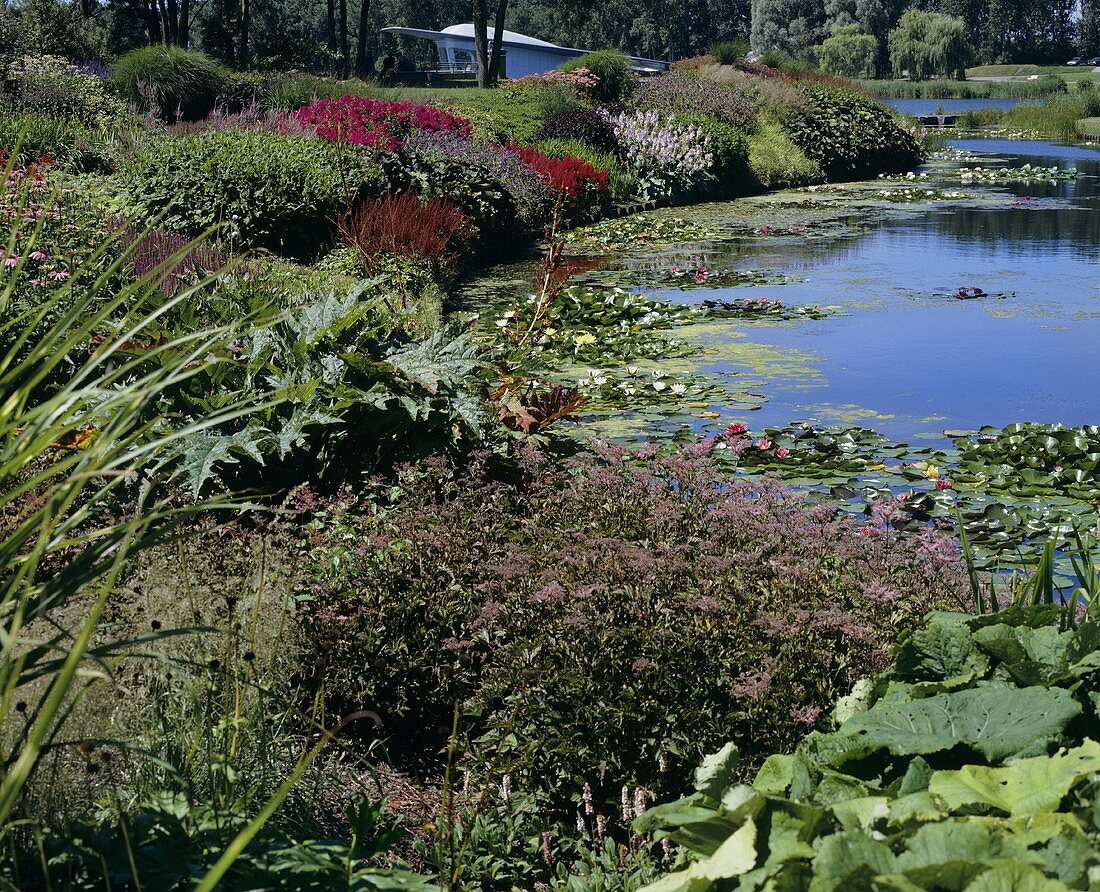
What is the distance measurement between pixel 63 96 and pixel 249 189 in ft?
27.9

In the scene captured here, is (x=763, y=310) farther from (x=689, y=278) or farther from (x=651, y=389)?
(x=651, y=389)

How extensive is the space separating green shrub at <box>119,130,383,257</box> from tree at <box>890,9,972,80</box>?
68.4 metres

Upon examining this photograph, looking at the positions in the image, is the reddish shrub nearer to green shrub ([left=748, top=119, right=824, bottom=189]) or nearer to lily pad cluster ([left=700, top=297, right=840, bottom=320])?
lily pad cluster ([left=700, top=297, right=840, bottom=320])

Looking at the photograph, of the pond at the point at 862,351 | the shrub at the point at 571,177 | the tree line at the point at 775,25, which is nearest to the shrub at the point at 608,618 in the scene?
the pond at the point at 862,351

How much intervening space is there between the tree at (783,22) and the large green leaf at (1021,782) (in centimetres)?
9838

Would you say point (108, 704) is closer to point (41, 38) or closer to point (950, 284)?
point (950, 284)

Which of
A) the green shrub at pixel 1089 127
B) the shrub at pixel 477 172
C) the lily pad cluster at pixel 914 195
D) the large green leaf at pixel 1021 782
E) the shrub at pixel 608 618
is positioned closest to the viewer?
the large green leaf at pixel 1021 782

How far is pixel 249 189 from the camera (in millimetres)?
10375

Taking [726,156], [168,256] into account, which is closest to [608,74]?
[726,156]

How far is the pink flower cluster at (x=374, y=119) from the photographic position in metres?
12.9

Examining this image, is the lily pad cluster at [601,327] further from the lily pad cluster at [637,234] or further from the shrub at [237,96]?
the shrub at [237,96]

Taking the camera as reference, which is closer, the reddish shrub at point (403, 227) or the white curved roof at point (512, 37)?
the reddish shrub at point (403, 227)

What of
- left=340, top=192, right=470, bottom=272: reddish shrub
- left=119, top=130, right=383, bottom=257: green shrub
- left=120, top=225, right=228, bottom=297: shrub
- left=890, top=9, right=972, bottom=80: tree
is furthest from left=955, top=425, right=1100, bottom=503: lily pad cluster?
left=890, top=9, right=972, bottom=80: tree

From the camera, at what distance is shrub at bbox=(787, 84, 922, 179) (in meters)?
25.3
